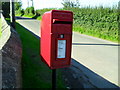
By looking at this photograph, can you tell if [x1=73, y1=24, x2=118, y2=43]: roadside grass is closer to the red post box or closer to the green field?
the green field

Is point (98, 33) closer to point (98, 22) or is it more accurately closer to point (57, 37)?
point (98, 22)

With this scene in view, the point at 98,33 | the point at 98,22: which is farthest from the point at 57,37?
the point at 98,22

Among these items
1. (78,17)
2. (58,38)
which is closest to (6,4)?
(78,17)

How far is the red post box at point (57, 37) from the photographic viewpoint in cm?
303

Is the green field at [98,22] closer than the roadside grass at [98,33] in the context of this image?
No

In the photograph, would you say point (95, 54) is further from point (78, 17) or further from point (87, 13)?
point (78, 17)

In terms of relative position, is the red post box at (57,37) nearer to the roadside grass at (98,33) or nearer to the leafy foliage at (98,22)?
the roadside grass at (98,33)

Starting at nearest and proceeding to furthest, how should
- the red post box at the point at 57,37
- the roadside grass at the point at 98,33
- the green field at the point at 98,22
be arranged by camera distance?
1. the red post box at the point at 57,37
2. the roadside grass at the point at 98,33
3. the green field at the point at 98,22

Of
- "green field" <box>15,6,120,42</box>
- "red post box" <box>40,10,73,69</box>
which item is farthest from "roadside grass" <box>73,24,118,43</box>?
"red post box" <box>40,10,73,69</box>

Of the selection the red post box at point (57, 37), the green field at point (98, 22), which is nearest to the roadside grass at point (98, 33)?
the green field at point (98, 22)

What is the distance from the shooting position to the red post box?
119 inches

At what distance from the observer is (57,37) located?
309cm

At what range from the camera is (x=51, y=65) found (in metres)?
3.10

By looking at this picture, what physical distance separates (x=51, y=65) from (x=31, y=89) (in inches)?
54.7
